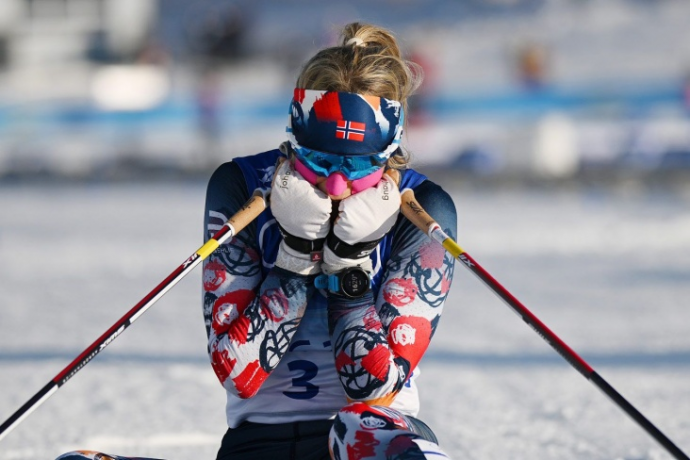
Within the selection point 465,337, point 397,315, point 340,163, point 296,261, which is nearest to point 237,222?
point 296,261

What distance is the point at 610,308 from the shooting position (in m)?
5.93

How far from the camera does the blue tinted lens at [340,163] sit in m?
2.36

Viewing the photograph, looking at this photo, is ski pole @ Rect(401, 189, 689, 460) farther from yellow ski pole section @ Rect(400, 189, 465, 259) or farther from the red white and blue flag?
the red white and blue flag

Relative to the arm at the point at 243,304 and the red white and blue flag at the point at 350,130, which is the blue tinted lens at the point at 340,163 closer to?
the red white and blue flag at the point at 350,130

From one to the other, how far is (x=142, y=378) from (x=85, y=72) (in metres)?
17.1

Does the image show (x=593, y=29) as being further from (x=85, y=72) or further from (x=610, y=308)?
(x=610, y=308)

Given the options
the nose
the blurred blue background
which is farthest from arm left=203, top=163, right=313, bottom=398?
the blurred blue background

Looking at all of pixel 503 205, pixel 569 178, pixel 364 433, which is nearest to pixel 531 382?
pixel 364 433

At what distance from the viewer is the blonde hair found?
7.87 ft

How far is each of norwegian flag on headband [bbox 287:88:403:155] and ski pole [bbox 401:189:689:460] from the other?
175mm

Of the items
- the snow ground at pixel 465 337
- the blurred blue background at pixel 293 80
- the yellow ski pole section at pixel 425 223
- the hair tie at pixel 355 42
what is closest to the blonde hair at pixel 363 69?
the hair tie at pixel 355 42

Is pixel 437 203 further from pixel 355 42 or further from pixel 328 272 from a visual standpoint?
pixel 355 42

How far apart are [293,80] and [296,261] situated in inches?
300

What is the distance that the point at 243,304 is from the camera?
2.44m
